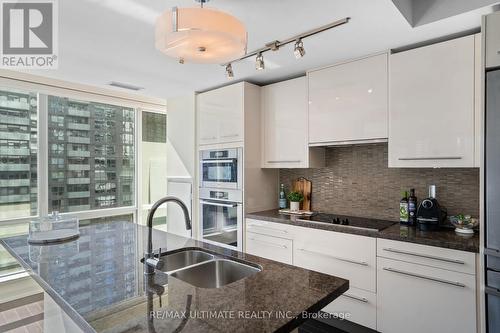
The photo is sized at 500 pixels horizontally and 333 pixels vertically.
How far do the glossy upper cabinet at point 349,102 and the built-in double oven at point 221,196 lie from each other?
854 mm

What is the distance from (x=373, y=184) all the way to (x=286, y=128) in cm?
96

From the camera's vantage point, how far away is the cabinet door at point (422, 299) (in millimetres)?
1736

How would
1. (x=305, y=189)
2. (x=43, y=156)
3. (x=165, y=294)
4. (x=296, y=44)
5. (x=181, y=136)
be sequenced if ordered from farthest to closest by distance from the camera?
(x=181, y=136) → (x=43, y=156) → (x=305, y=189) → (x=296, y=44) → (x=165, y=294)

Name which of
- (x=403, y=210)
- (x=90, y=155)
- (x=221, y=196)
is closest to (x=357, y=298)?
(x=403, y=210)

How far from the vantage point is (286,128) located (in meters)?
2.86

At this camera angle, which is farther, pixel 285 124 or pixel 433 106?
pixel 285 124

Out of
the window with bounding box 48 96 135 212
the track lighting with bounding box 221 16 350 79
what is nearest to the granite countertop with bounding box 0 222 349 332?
the track lighting with bounding box 221 16 350 79

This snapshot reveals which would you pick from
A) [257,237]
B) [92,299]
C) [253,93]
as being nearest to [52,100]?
[253,93]

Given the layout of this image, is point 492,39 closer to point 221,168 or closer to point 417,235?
point 417,235

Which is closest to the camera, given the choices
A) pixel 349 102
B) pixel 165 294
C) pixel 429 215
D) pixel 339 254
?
pixel 165 294

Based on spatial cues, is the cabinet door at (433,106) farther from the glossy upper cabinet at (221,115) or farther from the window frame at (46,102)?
the window frame at (46,102)

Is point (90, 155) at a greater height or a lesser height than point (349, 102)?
lesser

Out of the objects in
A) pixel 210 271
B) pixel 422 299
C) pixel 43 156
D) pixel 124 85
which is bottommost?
pixel 422 299

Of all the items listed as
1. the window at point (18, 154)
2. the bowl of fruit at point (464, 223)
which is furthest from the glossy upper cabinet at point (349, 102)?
the window at point (18, 154)
